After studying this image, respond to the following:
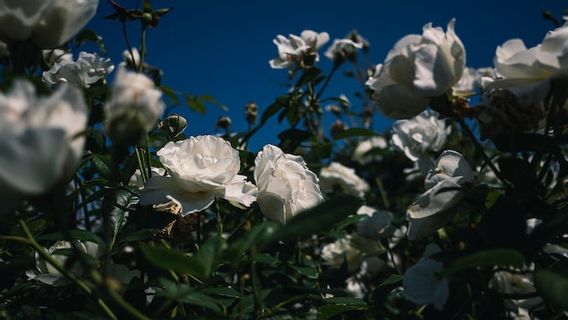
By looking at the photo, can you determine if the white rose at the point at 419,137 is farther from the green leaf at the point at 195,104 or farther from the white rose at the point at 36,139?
the white rose at the point at 36,139

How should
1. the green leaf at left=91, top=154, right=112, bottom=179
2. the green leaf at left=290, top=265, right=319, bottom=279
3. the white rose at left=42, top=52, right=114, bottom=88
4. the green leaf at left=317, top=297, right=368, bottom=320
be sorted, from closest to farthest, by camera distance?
the green leaf at left=317, top=297, right=368, bottom=320
the green leaf at left=91, top=154, right=112, bottom=179
the green leaf at left=290, top=265, right=319, bottom=279
the white rose at left=42, top=52, right=114, bottom=88

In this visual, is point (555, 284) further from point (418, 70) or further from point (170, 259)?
point (170, 259)

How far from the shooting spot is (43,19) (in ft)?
2.19

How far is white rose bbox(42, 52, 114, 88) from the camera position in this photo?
3.88 feet

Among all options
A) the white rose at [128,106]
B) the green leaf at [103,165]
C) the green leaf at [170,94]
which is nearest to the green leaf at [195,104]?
the green leaf at [170,94]

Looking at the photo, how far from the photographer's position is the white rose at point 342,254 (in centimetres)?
179

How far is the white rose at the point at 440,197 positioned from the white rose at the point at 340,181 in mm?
1394

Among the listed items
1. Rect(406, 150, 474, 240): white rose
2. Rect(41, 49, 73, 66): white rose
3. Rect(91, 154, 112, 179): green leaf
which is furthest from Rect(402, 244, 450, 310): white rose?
Rect(41, 49, 73, 66): white rose

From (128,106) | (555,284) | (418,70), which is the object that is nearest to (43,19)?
(128,106)

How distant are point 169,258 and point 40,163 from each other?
6.4 inches

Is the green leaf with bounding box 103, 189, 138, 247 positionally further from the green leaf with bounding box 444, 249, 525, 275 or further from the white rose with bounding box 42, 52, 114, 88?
the green leaf with bounding box 444, 249, 525, 275

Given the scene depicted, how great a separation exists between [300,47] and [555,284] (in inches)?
52.9

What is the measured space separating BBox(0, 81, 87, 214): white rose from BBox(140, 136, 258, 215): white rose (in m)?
0.38

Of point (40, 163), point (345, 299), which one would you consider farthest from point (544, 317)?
point (40, 163)
